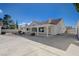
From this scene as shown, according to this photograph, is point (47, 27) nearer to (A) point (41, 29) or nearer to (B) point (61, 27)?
(A) point (41, 29)

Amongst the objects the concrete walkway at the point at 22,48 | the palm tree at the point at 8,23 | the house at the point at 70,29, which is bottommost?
the concrete walkway at the point at 22,48

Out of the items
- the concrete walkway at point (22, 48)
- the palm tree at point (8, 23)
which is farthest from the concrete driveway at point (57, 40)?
the palm tree at point (8, 23)

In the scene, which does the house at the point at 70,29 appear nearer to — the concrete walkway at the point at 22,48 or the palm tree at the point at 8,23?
the concrete walkway at the point at 22,48

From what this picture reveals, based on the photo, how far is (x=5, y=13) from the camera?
3.40 m

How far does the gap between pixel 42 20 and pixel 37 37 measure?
286 mm

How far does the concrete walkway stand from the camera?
3.38m

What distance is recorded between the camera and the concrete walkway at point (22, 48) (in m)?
3.38

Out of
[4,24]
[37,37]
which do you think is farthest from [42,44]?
[4,24]

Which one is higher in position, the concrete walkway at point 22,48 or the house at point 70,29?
the house at point 70,29

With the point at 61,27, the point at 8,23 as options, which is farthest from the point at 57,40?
the point at 8,23

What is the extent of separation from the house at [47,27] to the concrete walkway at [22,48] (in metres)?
0.18

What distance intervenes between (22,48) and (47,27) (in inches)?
19.9

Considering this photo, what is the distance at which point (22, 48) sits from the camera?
3424 millimetres

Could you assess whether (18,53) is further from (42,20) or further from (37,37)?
(42,20)
